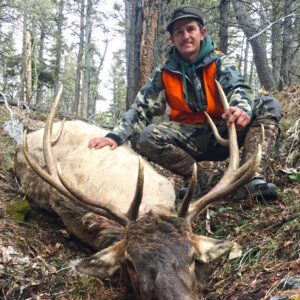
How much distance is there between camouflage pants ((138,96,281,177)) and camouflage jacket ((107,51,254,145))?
0.81 ft

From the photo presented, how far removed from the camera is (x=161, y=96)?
5434 millimetres

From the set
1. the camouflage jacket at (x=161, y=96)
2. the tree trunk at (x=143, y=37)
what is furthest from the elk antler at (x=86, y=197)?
the tree trunk at (x=143, y=37)

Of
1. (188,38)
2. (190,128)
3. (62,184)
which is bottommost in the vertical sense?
(62,184)

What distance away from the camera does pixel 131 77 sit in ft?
22.2

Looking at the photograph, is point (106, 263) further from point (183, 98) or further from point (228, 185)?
point (183, 98)

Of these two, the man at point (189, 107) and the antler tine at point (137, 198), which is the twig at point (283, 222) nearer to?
the man at point (189, 107)

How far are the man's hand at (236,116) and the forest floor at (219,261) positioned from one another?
2.54 ft

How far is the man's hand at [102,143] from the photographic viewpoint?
5.02 m

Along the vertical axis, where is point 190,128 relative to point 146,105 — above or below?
below

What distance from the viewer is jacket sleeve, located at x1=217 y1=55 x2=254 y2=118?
4.65 metres

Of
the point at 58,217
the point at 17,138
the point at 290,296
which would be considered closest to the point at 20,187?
the point at 58,217

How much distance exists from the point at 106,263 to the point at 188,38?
2781mm

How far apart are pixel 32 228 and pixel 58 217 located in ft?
1.29

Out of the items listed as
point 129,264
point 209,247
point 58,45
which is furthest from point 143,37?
point 58,45
